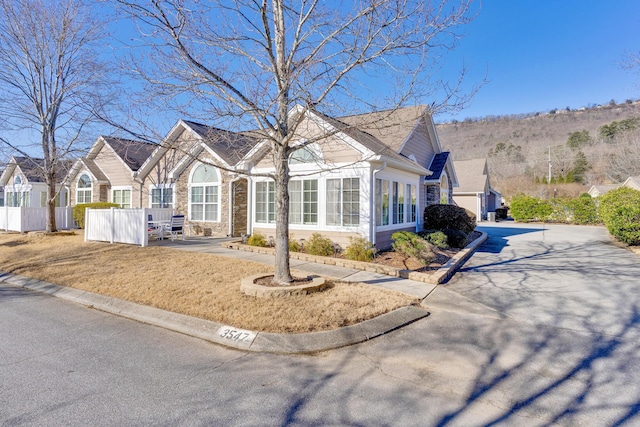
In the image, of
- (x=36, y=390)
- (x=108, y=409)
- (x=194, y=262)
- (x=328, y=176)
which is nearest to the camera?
(x=108, y=409)

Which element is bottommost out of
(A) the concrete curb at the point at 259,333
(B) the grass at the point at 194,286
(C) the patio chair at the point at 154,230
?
(A) the concrete curb at the point at 259,333

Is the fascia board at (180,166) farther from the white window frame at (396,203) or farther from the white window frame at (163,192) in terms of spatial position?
the white window frame at (396,203)

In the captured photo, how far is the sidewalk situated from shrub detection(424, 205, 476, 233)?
7633 mm

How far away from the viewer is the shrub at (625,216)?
13.8 metres

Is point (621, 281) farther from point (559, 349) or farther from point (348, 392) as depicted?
point (348, 392)

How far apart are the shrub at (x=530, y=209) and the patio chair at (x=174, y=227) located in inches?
1127

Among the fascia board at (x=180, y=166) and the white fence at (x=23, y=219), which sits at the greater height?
the fascia board at (x=180, y=166)

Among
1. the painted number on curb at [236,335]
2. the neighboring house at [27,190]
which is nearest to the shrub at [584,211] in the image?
the painted number on curb at [236,335]

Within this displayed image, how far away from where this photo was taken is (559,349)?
4469 mm

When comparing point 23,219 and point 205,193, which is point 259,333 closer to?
point 205,193

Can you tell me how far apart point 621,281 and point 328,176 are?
8.02 meters

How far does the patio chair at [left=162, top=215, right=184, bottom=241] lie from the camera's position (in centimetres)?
1367

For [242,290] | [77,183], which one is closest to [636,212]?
[242,290]

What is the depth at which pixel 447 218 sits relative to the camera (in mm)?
14836
